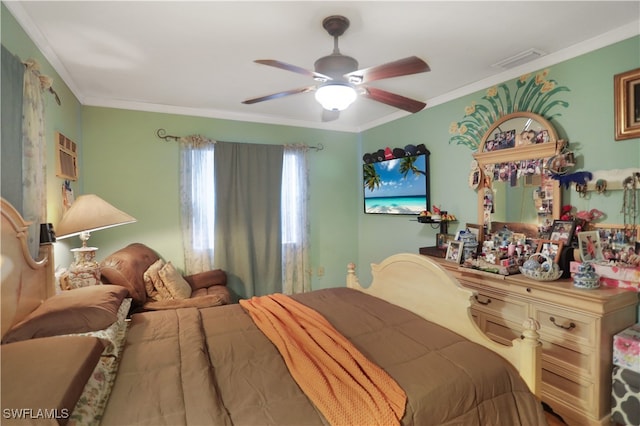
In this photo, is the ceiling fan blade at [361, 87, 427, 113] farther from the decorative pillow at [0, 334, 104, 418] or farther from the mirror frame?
the decorative pillow at [0, 334, 104, 418]

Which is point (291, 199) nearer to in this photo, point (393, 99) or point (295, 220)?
point (295, 220)

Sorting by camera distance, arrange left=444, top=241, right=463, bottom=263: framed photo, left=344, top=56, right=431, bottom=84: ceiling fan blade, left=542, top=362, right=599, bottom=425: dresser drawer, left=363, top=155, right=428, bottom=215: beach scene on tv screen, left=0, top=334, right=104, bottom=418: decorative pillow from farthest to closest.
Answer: left=363, top=155, right=428, bottom=215: beach scene on tv screen < left=444, top=241, right=463, bottom=263: framed photo < left=542, top=362, right=599, bottom=425: dresser drawer < left=344, top=56, right=431, bottom=84: ceiling fan blade < left=0, top=334, right=104, bottom=418: decorative pillow

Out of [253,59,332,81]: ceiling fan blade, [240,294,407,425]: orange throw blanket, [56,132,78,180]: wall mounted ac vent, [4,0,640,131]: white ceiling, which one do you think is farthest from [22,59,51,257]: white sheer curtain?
[240,294,407,425]: orange throw blanket

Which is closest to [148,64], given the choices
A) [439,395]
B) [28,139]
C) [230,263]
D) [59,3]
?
[59,3]

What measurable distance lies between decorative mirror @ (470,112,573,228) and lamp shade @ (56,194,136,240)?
120 inches

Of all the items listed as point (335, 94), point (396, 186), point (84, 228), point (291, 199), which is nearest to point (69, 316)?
point (84, 228)

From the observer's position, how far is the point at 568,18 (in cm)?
193

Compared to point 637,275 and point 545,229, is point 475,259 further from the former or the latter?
point 637,275

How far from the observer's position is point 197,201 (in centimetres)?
364

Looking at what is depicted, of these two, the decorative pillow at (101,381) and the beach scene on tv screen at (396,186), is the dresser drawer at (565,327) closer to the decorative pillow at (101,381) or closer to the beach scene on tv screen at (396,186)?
the beach scene on tv screen at (396,186)

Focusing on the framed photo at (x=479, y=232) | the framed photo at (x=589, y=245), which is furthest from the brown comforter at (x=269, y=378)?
the framed photo at (x=479, y=232)

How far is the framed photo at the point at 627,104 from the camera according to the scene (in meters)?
1.99

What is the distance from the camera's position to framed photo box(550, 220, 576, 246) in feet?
7.29

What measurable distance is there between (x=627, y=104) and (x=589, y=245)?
92cm
